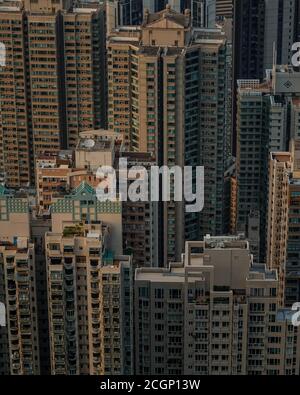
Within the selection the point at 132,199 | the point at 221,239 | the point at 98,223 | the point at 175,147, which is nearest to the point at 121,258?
the point at 98,223

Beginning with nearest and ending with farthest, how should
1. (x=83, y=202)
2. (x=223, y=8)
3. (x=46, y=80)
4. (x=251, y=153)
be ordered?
1. (x=83, y=202)
2. (x=251, y=153)
3. (x=46, y=80)
4. (x=223, y=8)

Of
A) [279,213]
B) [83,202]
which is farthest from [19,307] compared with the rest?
[279,213]

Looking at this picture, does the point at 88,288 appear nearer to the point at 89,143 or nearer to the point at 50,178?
the point at 89,143

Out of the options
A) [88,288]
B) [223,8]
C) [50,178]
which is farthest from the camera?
[223,8]

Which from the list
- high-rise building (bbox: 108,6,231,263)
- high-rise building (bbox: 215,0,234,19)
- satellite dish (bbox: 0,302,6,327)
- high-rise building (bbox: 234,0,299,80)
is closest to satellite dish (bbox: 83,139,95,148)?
satellite dish (bbox: 0,302,6,327)

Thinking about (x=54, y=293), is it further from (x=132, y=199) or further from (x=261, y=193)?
(x=261, y=193)

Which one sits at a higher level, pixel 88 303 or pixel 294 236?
pixel 88 303

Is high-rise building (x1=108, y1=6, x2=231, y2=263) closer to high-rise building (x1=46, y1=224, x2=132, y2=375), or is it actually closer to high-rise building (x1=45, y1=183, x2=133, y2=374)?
high-rise building (x1=45, y1=183, x2=133, y2=374)
